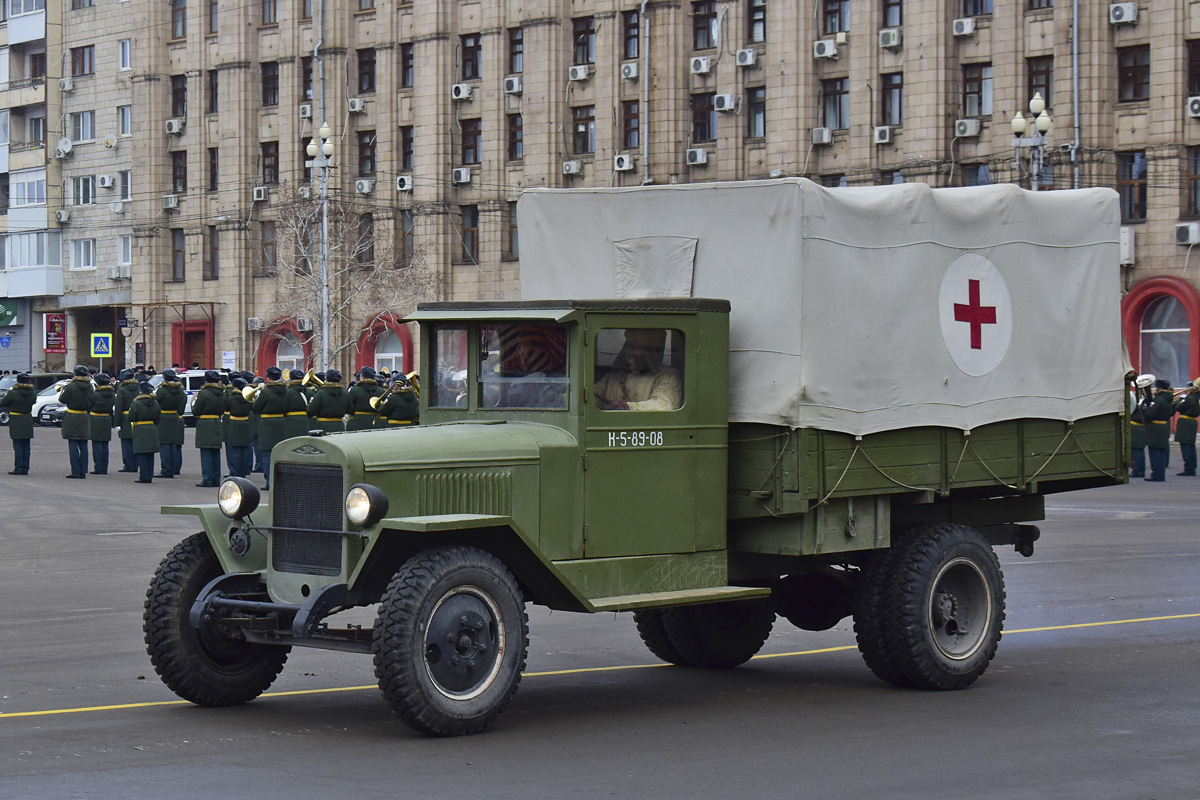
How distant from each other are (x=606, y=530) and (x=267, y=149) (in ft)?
196

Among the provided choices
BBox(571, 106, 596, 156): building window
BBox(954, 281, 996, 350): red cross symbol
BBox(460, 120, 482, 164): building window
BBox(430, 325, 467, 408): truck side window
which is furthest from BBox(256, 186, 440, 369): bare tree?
BBox(430, 325, 467, 408): truck side window

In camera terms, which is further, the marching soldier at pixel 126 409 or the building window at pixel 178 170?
the building window at pixel 178 170

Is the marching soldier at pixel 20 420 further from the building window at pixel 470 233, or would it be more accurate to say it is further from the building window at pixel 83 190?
the building window at pixel 83 190

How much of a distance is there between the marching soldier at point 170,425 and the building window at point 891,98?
25.7m

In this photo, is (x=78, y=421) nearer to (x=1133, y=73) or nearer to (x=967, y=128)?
(x=967, y=128)

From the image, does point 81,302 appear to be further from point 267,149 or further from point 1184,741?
point 1184,741

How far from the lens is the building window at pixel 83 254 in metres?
75.9

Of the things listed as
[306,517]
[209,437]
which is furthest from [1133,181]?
[306,517]

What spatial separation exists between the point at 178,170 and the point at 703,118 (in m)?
23.9

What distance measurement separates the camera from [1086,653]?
40.7 feet

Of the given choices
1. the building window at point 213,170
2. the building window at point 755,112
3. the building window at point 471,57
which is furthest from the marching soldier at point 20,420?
the building window at point 213,170

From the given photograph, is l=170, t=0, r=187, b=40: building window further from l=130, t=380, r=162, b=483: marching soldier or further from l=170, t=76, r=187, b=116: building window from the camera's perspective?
l=130, t=380, r=162, b=483: marching soldier

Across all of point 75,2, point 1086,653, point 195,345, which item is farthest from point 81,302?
point 1086,653

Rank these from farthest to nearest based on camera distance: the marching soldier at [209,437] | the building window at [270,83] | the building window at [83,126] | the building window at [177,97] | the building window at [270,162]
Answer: the building window at [83,126]
the building window at [177,97]
the building window at [270,162]
the building window at [270,83]
the marching soldier at [209,437]
